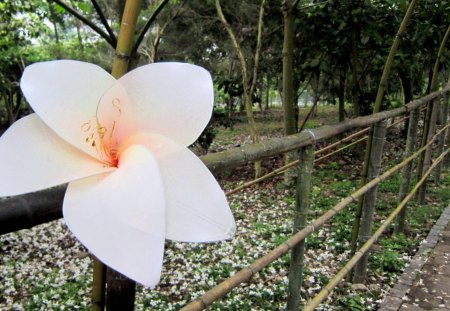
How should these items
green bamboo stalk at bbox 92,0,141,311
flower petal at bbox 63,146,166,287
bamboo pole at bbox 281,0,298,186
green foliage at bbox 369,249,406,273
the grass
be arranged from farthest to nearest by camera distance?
bamboo pole at bbox 281,0,298,186 < green foliage at bbox 369,249,406,273 < the grass < green bamboo stalk at bbox 92,0,141,311 < flower petal at bbox 63,146,166,287

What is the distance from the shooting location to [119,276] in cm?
50

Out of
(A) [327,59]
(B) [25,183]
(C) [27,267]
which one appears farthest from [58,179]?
(A) [327,59]

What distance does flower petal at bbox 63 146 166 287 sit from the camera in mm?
365

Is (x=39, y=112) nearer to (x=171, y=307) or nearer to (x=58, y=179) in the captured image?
(x=58, y=179)

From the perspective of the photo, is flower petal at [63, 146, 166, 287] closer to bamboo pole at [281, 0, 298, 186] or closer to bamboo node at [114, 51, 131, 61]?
bamboo node at [114, 51, 131, 61]

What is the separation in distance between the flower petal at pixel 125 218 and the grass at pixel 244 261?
2.04 metres

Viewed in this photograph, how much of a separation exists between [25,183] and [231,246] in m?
2.87

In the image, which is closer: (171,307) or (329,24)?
(171,307)

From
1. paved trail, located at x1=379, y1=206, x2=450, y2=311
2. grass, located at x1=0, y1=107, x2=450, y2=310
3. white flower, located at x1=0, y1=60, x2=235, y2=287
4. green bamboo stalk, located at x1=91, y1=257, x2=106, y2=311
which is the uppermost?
white flower, located at x1=0, y1=60, x2=235, y2=287

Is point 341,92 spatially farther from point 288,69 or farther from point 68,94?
point 68,94

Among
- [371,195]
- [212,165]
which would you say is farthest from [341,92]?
[212,165]

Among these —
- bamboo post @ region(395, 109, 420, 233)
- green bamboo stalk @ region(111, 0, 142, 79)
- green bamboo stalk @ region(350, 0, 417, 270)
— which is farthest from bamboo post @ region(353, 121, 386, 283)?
green bamboo stalk @ region(111, 0, 142, 79)

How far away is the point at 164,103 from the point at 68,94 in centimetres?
10

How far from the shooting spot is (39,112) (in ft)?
1.38
